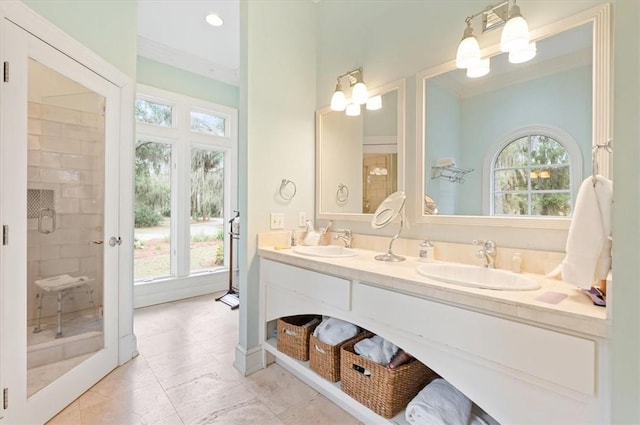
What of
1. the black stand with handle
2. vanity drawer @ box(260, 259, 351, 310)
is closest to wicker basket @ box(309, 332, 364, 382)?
vanity drawer @ box(260, 259, 351, 310)

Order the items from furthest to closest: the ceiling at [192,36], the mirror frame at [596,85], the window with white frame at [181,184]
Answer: the window with white frame at [181,184] → the ceiling at [192,36] → the mirror frame at [596,85]

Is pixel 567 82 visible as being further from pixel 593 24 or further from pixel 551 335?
pixel 551 335

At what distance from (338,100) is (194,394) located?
2209 mm

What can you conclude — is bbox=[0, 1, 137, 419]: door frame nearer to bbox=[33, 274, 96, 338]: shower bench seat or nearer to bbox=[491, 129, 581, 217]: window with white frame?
bbox=[33, 274, 96, 338]: shower bench seat

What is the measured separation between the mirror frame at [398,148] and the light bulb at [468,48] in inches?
17.4

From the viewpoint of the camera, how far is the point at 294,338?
74.9 inches

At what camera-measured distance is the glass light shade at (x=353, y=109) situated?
221 centimetres

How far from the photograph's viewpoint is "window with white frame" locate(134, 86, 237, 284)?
11.3 feet

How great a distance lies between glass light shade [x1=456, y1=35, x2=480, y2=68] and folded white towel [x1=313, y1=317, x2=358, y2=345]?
160 centimetres

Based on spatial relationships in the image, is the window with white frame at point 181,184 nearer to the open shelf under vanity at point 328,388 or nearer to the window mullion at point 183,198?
the window mullion at point 183,198

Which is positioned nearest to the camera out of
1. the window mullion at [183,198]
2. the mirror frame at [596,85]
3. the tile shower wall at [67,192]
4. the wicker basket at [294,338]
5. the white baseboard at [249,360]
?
the mirror frame at [596,85]

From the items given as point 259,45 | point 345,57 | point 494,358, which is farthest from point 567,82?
point 259,45

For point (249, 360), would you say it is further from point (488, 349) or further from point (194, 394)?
point (488, 349)

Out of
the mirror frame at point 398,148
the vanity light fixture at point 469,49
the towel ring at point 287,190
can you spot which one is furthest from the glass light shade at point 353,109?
the vanity light fixture at point 469,49
